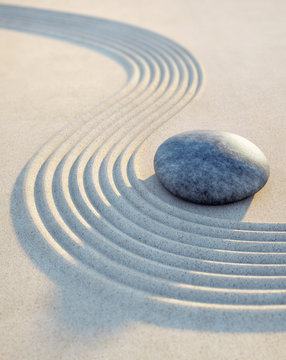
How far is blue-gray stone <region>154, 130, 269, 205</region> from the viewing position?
6.32 metres

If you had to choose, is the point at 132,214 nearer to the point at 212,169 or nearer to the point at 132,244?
the point at 132,244

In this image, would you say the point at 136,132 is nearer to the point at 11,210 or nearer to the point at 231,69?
the point at 11,210

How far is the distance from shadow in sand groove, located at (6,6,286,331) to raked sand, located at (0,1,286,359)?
21 millimetres

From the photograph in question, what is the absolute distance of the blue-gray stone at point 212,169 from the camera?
6324 mm

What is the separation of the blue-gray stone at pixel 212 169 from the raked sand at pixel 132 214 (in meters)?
0.30

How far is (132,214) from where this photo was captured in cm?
647

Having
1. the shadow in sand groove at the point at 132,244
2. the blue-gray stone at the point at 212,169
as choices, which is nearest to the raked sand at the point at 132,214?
the shadow in sand groove at the point at 132,244

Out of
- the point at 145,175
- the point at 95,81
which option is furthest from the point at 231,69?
the point at 145,175

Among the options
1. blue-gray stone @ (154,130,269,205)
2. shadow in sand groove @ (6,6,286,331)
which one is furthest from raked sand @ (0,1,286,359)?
blue-gray stone @ (154,130,269,205)

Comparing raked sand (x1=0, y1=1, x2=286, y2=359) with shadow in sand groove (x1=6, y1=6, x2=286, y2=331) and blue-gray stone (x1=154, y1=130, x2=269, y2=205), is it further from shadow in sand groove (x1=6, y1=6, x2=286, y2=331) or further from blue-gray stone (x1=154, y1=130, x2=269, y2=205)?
blue-gray stone (x1=154, y1=130, x2=269, y2=205)

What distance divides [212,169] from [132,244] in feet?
5.91

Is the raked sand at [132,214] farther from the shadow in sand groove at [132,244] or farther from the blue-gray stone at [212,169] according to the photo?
the blue-gray stone at [212,169]

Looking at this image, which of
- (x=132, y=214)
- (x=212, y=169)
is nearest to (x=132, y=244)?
(x=132, y=214)

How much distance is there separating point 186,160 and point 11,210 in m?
3.11
